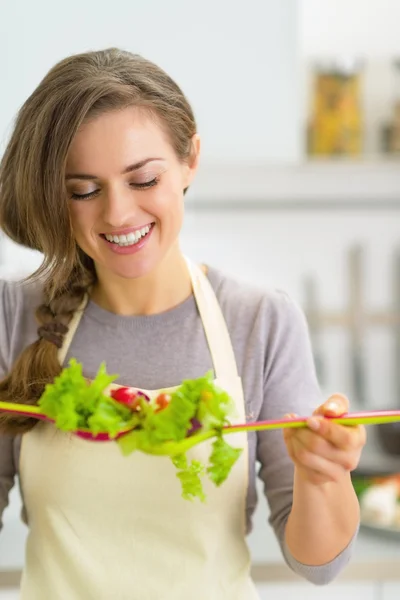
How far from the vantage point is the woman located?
3.66ft

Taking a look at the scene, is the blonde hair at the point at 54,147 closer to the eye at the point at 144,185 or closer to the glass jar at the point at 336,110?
the eye at the point at 144,185

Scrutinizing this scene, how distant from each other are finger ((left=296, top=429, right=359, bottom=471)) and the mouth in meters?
0.30


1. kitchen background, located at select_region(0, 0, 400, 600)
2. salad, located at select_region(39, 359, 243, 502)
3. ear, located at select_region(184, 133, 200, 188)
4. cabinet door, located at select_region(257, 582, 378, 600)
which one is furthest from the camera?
kitchen background, located at select_region(0, 0, 400, 600)

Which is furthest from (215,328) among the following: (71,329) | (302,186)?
(302,186)

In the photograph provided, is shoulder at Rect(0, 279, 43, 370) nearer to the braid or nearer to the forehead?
the braid

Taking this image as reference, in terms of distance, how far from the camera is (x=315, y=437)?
1022mm

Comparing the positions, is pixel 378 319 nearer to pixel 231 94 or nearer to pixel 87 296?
pixel 231 94

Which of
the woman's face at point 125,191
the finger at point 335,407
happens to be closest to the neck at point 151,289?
the woman's face at point 125,191

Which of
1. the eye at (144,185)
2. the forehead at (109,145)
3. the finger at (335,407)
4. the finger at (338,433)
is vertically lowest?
the finger at (338,433)

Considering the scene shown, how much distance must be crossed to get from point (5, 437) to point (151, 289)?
282 millimetres

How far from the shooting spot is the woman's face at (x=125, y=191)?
1.10m

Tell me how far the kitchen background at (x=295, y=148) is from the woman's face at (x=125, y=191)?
28.5 inches

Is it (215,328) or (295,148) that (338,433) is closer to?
(215,328)

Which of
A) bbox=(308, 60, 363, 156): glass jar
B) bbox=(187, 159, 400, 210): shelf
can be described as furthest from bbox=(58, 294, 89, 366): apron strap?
bbox=(308, 60, 363, 156): glass jar
